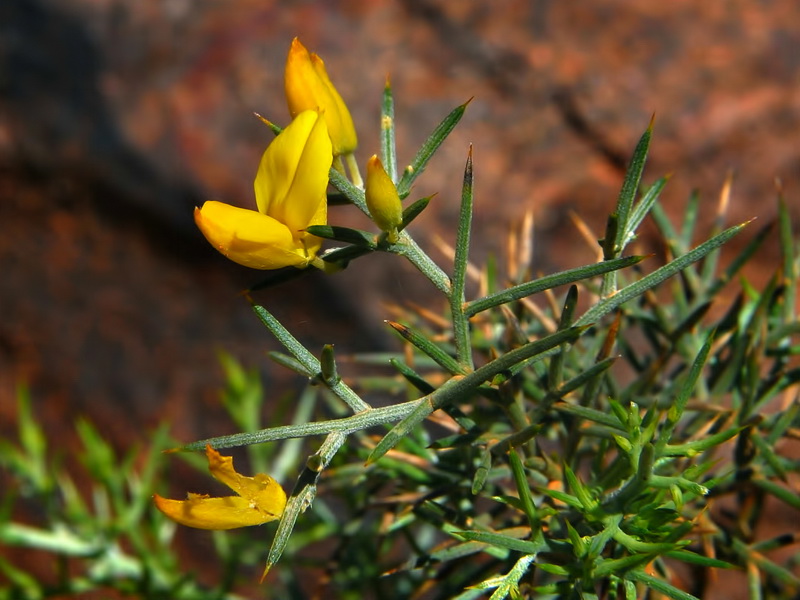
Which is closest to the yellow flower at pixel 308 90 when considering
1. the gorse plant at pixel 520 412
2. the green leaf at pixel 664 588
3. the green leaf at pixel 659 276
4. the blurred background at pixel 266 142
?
the gorse plant at pixel 520 412

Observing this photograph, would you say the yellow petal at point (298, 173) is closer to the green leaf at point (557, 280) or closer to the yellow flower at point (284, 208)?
the yellow flower at point (284, 208)

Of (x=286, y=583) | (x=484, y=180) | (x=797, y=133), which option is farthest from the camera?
(x=484, y=180)

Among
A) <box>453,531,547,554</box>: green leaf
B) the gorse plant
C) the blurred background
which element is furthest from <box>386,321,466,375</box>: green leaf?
the blurred background

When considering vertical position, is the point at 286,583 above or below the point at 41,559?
above

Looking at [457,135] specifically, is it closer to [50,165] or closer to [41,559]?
[50,165]

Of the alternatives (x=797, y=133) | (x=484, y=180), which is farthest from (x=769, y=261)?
(x=484, y=180)

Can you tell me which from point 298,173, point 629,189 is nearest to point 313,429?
point 298,173

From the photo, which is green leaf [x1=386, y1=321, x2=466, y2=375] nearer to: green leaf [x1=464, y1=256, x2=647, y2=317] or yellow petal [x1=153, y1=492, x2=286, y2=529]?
green leaf [x1=464, y1=256, x2=647, y2=317]

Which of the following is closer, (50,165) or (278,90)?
(278,90)

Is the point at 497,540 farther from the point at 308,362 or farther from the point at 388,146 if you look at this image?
the point at 388,146
